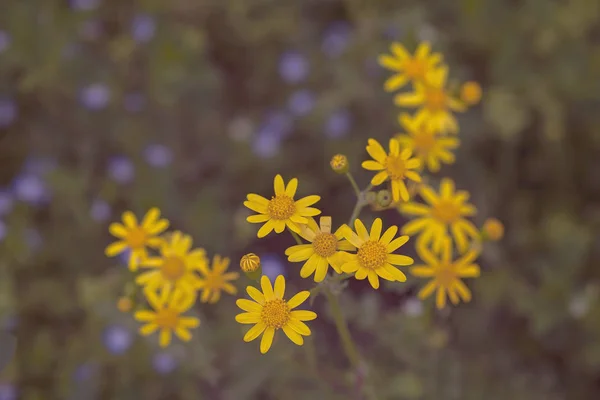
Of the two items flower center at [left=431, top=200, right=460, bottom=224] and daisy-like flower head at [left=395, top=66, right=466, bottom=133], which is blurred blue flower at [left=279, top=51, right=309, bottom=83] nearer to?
daisy-like flower head at [left=395, top=66, right=466, bottom=133]

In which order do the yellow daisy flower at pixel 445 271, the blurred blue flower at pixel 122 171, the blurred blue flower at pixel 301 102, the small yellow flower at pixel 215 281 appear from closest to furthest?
the small yellow flower at pixel 215 281 < the yellow daisy flower at pixel 445 271 < the blurred blue flower at pixel 122 171 < the blurred blue flower at pixel 301 102

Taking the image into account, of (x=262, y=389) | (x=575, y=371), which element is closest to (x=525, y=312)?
(x=575, y=371)

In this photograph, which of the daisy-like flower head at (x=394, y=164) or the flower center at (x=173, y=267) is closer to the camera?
the daisy-like flower head at (x=394, y=164)

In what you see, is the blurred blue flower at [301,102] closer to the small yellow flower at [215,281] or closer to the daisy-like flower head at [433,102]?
the daisy-like flower head at [433,102]

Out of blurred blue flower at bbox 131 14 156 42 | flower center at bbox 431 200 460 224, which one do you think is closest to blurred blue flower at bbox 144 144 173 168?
blurred blue flower at bbox 131 14 156 42

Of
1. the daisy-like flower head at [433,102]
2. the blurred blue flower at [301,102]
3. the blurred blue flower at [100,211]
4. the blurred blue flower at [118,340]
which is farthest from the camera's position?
the blurred blue flower at [301,102]

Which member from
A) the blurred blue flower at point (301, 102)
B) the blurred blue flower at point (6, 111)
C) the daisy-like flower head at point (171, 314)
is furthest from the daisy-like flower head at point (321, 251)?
the blurred blue flower at point (6, 111)

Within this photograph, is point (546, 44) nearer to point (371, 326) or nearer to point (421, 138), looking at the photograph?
point (421, 138)
